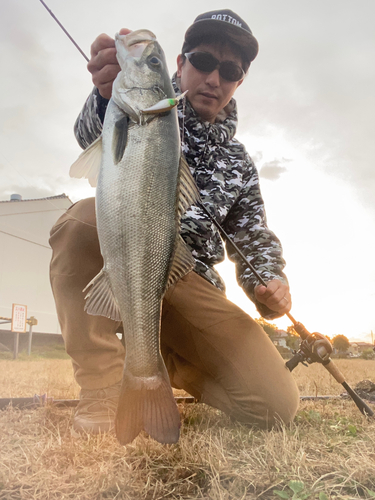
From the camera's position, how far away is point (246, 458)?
1922 millimetres

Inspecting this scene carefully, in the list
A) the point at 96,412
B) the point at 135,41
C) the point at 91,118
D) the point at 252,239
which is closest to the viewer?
the point at 135,41

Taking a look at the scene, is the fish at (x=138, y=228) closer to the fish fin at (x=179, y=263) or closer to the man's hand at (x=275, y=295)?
the fish fin at (x=179, y=263)

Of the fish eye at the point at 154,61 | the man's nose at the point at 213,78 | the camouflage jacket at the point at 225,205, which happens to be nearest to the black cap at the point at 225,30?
the man's nose at the point at 213,78

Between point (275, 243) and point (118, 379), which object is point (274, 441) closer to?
point (118, 379)

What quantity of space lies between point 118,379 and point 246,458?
41.4 inches

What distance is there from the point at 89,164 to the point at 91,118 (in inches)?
28.9

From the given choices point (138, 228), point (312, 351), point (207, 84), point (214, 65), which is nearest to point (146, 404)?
point (138, 228)

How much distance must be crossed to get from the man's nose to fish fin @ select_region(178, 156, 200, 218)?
64.3 inches

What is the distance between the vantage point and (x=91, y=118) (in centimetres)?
232

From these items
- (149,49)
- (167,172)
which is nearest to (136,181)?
(167,172)

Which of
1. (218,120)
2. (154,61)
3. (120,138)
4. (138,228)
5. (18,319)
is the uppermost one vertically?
(218,120)

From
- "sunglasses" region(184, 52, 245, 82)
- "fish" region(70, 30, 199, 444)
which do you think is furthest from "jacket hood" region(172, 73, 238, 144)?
"fish" region(70, 30, 199, 444)

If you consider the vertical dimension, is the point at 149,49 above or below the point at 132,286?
above

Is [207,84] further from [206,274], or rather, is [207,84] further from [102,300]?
[102,300]
